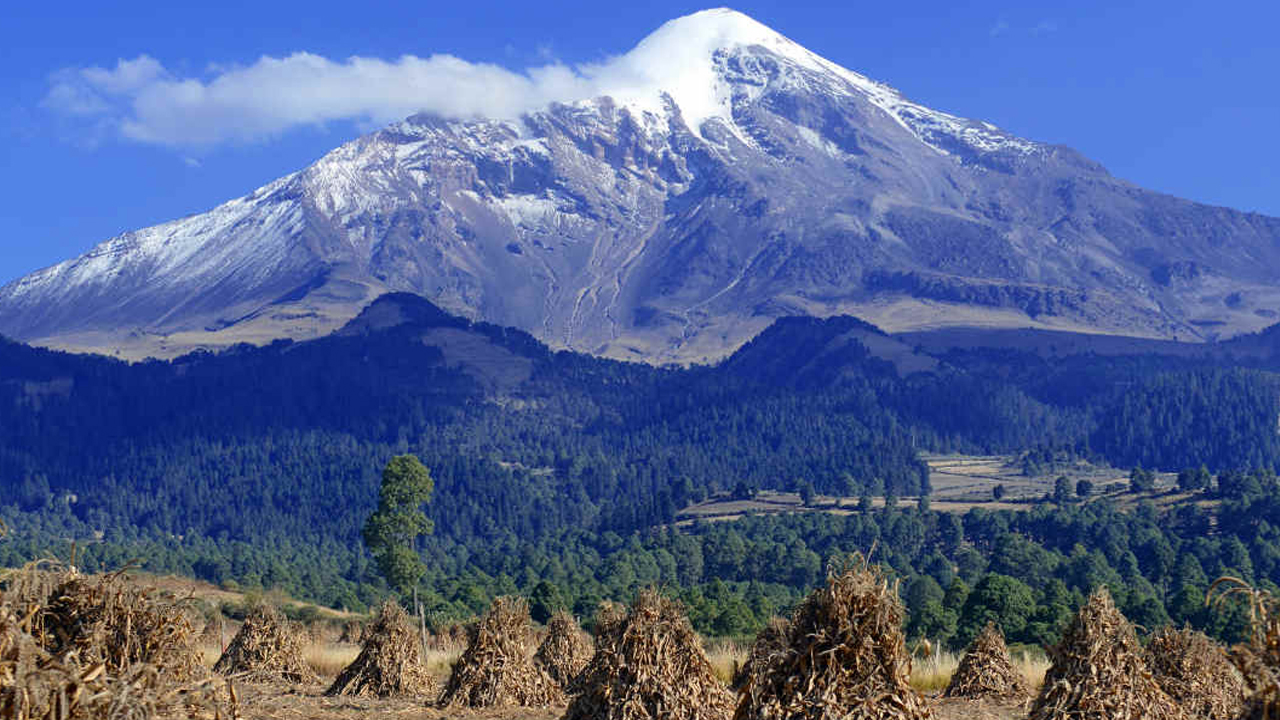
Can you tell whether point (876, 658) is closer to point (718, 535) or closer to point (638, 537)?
point (718, 535)

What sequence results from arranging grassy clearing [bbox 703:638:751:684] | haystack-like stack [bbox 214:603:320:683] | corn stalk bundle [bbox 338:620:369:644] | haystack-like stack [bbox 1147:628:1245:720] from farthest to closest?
corn stalk bundle [bbox 338:620:369:644] < grassy clearing [bbox 703:638:751:684] < haystack-like stack [bbox 214:603:320:683] < haystack-like stack [bbox 1147:628:1245:720]

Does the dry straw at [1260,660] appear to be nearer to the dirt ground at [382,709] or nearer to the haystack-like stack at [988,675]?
the dirt ground at [382,709]

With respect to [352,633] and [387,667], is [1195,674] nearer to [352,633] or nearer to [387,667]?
[387,667]

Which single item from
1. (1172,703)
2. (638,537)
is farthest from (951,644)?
(638,537)

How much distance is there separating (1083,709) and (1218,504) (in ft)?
409

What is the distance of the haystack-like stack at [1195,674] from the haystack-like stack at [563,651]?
35.1 feet

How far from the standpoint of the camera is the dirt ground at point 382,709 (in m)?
20.1

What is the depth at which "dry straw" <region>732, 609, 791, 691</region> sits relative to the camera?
40.8 ft

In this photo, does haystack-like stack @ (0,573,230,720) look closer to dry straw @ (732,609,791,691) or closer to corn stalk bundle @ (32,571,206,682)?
corn stalk bundle @ (32,571,206,682)

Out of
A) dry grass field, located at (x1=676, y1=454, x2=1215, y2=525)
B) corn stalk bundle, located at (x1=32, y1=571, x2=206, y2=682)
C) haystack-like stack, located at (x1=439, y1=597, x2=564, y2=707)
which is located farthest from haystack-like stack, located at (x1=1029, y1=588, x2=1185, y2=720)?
dry grass field, located at (x1=676, y1=454, x2=1215, y2=525)

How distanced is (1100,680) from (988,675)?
759 cm

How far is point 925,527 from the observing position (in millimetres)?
140000

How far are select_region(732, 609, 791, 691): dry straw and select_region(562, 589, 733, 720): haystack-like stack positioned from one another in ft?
1.93

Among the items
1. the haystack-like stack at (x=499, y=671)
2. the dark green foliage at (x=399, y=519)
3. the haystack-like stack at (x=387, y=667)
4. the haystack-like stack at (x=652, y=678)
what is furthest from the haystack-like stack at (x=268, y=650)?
the dark green foliage at (x=399, y=519)
